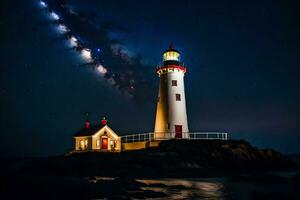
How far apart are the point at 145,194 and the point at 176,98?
67.0 feet

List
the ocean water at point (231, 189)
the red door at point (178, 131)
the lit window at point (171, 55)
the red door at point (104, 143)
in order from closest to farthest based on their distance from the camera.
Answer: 1. the ocean water at point (231, 189)
2. the red door at point (178, 131)
3. the lit window at point (171, 55)
4. the red door at point (104, 143)

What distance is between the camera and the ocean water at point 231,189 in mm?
19359

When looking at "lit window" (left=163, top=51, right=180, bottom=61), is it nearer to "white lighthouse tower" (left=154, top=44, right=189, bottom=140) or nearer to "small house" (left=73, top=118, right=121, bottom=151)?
"white lighthouse tower" (left=154, top=44, right=189, bottom=140)

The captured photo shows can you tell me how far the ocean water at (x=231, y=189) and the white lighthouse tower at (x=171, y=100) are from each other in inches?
439

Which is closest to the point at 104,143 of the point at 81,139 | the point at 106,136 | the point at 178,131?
the point at 106,136

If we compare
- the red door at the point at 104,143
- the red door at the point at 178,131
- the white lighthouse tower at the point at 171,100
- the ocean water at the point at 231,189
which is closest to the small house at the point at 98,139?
the red door at the point at 104,143

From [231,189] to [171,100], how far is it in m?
16.5

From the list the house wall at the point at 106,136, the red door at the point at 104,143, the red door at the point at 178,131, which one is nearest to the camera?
the red door at the point at 178,131

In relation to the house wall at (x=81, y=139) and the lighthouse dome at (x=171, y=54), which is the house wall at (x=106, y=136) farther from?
the lighthouse dome at (x=171, y=54)

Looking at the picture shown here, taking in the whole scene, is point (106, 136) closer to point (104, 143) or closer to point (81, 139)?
point (104, 143)

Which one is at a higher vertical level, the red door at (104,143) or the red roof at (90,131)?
the red roof at (90,131)

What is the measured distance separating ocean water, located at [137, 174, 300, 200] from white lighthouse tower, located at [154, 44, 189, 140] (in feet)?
36.6

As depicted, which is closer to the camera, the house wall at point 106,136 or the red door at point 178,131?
the red door at point 178,131

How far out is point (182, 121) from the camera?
3738 cm
